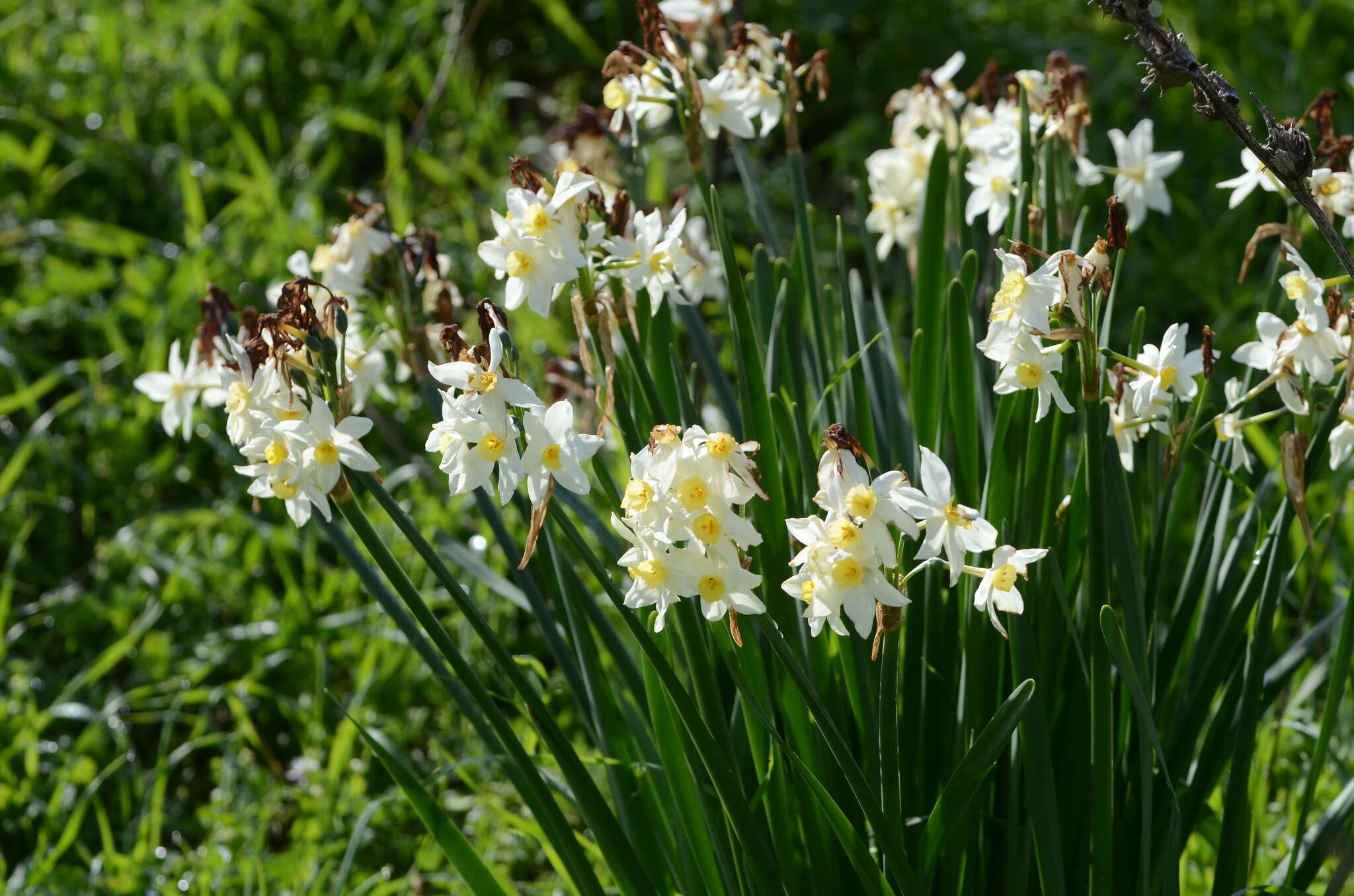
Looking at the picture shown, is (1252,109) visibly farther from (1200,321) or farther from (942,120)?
(942,120)

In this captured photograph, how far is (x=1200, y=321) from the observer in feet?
9.49

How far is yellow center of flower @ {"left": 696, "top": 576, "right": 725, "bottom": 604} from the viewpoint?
85cm

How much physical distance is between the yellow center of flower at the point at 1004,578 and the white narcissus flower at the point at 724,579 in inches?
7.4

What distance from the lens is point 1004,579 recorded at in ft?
2.96

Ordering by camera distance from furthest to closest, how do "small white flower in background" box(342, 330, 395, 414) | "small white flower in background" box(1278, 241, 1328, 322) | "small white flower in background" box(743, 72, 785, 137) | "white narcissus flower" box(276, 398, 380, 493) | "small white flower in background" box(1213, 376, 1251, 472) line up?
"small white flower in background" box(743, 72, 785, 137), "small white flower in background" box(342, 330, 395, 414), "small white flower in background" box(1213, 376, 1251, 472), "small white flower in background" box(1278, 241, 1328, 322), "white narcissus flower" box(276, 398, 380, 493)

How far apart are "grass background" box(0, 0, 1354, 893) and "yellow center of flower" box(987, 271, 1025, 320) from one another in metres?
0.71

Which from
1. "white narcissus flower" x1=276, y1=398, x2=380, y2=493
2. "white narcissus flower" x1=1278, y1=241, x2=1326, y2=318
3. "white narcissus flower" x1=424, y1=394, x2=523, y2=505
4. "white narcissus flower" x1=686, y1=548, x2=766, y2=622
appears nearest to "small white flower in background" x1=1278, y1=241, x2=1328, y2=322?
"white narcissus flower" x1=1278, y1=241, x2=1326, y2=318

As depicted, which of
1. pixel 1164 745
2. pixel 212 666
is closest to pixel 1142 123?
pixel 1164 745

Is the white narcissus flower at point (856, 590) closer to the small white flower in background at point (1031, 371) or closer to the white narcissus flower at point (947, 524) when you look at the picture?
the white narcissus flower at point (947, 524)

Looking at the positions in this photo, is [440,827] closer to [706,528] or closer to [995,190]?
[706,528]

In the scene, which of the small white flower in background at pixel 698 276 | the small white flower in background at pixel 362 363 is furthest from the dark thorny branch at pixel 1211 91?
the small white flower in background at pixel 362 363

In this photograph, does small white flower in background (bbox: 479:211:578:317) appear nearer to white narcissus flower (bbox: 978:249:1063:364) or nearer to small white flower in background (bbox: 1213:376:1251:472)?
white narcissus flower (bbox: 978:249:1063:364)

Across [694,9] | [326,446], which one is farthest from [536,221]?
[694,9]

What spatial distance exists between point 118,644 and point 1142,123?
74.2 inches
